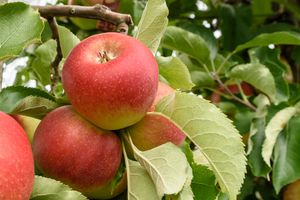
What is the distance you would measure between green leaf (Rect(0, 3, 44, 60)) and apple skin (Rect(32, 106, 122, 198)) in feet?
0.34

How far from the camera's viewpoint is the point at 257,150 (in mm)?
1303

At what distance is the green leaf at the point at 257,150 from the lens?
49.8 inches

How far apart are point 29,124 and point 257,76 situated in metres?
0.82

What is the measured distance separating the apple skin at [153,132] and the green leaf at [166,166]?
0.02 m

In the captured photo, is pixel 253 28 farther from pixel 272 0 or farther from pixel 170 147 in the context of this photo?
pixel 170 147

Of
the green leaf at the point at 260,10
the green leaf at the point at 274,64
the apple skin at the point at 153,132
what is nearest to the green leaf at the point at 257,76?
the green leaf at the point at 274,64

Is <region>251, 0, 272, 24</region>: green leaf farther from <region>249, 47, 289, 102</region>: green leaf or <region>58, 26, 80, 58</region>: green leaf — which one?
<region>58, 26, 80, 58</region>: green leaf

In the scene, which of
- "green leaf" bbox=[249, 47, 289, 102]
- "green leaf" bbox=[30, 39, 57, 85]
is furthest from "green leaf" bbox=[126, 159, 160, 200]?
"green leaf" bbox=[249, 47, 289, 102]

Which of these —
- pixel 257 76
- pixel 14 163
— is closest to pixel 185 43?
pixel 257 76

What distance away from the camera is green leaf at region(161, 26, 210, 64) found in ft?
4.67

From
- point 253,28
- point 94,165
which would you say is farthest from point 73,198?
point 253,28

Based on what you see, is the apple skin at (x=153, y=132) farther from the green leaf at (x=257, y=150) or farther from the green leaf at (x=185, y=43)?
the green leaf at (x=185, y=43)

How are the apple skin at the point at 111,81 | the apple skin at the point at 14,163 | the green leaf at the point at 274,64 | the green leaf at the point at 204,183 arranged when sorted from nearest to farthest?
the apple skin at the point at 14,163, the apple skin at the point at 111,81, the green leaf at the point at 204,183, the green leaf at the point at 274,64

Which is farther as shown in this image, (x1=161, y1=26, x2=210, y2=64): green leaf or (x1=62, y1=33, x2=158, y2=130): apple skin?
(x1=161, y1=26, x2=210, y2=64): green leaf
